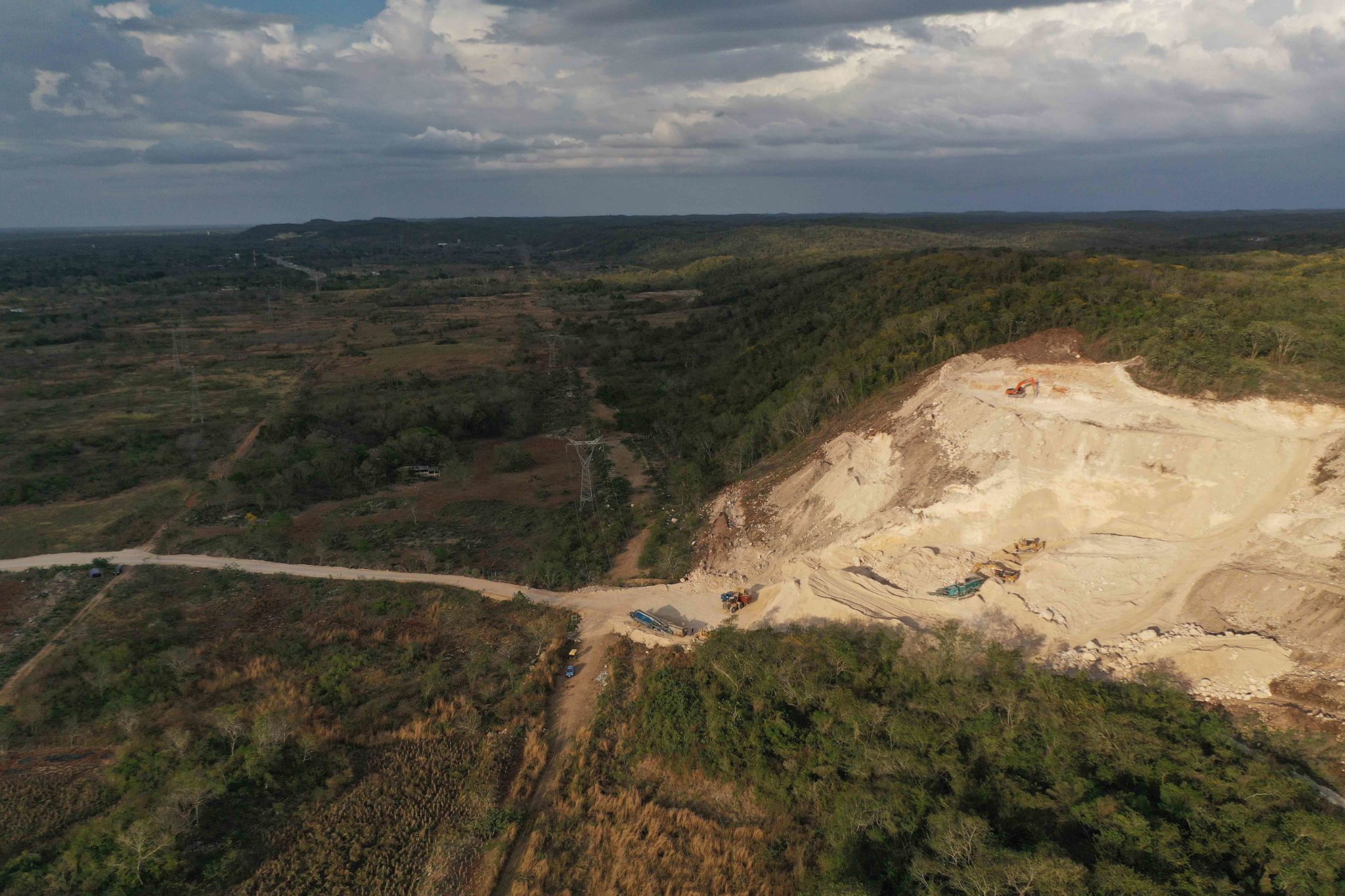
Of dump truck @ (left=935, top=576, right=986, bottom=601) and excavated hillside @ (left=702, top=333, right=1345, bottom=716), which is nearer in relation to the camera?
excavated hillside @ (left=702, top=333, right=1345, bottom=716)

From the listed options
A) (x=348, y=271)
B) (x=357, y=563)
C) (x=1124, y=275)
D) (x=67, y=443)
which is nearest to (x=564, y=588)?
(x=357, y=563)

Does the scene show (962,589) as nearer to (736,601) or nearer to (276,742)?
(736,601)

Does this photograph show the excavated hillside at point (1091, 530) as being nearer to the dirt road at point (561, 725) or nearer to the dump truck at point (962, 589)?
the dump truck at point (962, 589)

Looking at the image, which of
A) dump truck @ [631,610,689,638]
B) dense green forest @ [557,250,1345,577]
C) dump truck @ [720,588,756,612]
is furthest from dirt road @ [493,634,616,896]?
dense green forest @ [557,250,1345,577]

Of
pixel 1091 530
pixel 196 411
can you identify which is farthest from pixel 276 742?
pixel 196 411

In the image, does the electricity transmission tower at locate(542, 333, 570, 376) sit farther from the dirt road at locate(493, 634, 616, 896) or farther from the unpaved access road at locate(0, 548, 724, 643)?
the dirt road at locate(493, 634, 616, 896)

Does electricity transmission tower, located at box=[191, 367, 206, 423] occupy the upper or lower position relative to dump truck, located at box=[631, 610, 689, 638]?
upper
